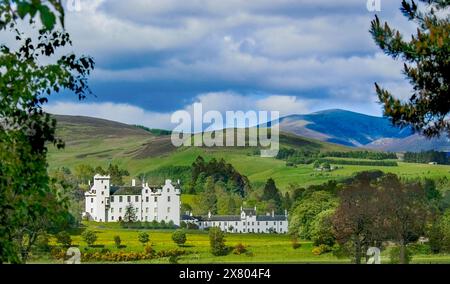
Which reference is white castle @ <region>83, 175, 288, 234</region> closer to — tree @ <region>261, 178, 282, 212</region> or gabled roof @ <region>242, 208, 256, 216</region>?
gabled roof @ <region>242, 208, 256, 216</region>

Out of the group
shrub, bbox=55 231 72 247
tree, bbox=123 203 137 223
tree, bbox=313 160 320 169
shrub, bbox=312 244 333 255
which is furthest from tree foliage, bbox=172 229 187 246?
tree, bbox=313 160 320 169

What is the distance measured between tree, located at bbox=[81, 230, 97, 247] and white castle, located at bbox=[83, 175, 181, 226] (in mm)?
530

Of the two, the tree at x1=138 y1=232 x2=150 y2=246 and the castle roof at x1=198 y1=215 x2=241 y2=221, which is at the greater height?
the castle roof at x1=198 y1=215 x2=241 y2=221

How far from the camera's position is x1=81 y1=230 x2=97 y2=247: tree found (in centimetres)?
2702

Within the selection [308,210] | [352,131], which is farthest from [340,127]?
[308,210]

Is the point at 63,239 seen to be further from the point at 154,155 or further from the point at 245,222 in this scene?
the point at 245,222

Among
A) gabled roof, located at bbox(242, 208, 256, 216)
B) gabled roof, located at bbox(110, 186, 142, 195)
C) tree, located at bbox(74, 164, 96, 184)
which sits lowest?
gabled roof, located at bbox(242, 208, 256, 216)

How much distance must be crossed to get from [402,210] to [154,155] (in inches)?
374

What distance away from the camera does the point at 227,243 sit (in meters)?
30.5

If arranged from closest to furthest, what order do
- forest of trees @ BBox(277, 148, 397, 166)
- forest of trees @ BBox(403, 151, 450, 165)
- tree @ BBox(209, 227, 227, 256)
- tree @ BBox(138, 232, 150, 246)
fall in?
tree @ BBox(138, 232, 150, 246) → tree @ BBox(209, 227, 227, 256) → forest of trees @ BBox(403, 151, 450, 165) → forest of trees @ BBox(277, 148, 397, 166)

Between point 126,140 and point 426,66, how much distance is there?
1524 centimetres
